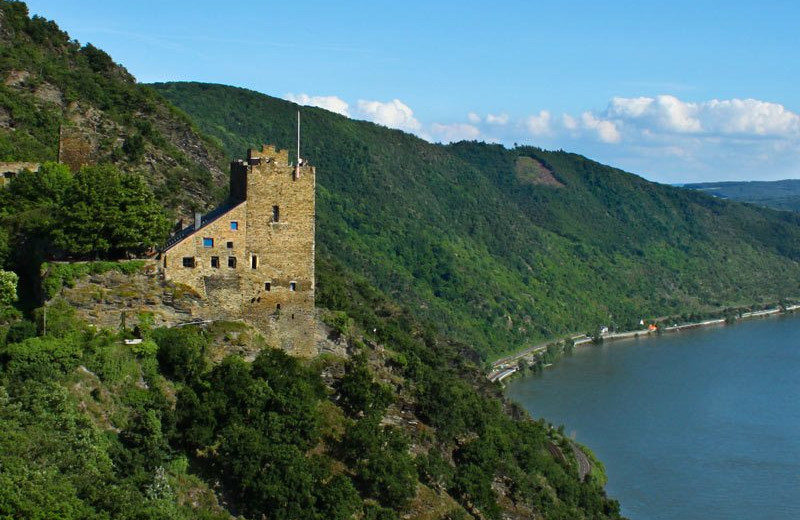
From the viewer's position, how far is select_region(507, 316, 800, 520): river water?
52188 millimetres

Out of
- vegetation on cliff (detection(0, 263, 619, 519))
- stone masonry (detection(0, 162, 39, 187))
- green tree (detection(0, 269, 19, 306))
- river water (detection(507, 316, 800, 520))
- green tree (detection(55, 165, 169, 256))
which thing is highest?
stone masonry (detection(0, 162, 39, 187))

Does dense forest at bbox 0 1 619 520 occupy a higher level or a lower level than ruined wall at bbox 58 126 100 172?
lower

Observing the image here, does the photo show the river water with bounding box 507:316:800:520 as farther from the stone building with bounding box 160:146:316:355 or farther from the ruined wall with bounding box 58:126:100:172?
the ruined wall with bounding box 58:126:100:172

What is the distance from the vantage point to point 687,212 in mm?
188750

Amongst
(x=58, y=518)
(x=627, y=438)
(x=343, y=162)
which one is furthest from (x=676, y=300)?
(x=58, y=518)

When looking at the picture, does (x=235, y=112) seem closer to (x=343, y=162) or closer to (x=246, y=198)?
(x=343, y=162)

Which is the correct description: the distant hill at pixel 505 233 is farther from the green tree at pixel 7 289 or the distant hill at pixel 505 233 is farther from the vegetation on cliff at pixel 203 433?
the green tree at pixel 7 289

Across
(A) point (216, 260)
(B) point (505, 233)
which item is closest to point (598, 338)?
(B) point (505, 233)

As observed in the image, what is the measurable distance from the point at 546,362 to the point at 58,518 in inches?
3037

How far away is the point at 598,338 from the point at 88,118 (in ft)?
233

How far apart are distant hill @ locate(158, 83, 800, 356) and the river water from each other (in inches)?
578

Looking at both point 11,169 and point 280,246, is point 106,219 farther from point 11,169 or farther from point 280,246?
point 11,169

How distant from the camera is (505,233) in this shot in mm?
136000

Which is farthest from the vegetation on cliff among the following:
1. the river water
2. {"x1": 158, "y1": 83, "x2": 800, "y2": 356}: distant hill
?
{"x1": 158, "y1": 83, "x2": 800, "y2": 356}: distant hill
